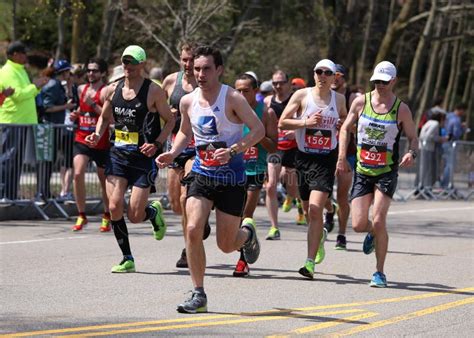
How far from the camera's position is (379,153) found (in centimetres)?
1084

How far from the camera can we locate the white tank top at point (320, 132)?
38.3ft

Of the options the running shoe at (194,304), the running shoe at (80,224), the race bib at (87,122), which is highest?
the race bib at (87,122)

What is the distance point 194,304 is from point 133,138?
2.90 meters

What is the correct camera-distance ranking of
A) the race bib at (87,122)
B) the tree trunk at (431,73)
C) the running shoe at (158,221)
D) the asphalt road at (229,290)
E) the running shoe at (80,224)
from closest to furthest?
the asphalt road at (229,290) → the running shoe at (158,221) → the running shoe at (80,224) → the race bib at (87,122) → the tree trunk at (431,73)

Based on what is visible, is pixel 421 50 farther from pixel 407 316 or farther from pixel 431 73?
pixel 407 316

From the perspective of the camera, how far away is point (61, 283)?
33.8 feet

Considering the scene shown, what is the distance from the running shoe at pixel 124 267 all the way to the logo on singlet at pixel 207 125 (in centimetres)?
244

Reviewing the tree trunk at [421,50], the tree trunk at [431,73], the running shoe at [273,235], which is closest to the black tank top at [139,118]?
the running shoe at [273,235]

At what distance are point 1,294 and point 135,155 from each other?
2227 mm

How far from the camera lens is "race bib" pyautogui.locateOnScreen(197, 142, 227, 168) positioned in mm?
9086

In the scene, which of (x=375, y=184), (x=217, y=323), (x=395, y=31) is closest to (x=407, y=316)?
(x=217, y=323)

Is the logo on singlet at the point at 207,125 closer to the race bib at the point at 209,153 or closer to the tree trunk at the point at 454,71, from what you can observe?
the race bib at the point at 209,153

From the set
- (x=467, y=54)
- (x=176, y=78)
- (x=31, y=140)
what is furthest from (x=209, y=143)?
(x=467, y=54)

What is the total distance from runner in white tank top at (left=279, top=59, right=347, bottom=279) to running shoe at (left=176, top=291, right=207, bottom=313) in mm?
2772
